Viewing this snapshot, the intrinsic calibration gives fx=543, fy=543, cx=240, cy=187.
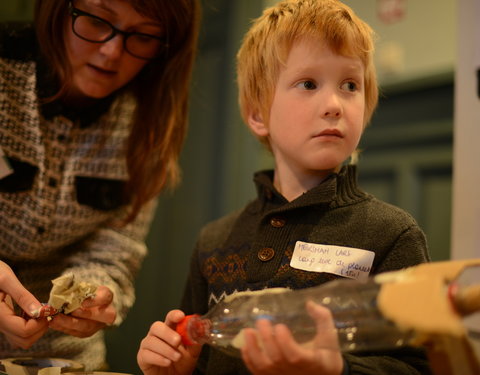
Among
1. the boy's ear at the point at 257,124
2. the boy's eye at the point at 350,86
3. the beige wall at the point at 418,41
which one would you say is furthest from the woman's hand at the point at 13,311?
the beige wall at the point at 418,41

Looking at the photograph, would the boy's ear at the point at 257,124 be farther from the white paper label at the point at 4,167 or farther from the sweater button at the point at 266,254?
the white paper label at the point at 4,167

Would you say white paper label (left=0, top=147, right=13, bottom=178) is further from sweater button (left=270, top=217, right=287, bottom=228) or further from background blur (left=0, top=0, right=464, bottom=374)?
sweater button (left=270, top=217, right=287, bottom=228)

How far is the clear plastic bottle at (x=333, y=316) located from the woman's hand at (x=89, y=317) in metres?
0.30

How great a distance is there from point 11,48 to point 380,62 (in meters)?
1.86

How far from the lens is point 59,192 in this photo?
1.27 metres

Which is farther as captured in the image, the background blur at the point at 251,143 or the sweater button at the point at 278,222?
the background blur at the point at 251,143

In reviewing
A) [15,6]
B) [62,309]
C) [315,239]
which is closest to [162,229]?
[15,6]

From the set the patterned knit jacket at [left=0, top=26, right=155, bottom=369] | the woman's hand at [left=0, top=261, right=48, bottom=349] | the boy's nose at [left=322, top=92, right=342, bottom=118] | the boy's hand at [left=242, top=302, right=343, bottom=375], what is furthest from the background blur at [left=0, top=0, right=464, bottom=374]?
the boy's hand at [left=242, top=302, right=343, bottom=375]

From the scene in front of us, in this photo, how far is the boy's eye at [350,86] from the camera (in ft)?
2.98

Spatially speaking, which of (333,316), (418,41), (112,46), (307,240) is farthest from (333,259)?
(418,41)

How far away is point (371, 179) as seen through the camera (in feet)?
8.41

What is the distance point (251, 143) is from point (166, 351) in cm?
116

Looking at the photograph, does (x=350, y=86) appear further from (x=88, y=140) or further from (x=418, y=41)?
(x=418, y=41)

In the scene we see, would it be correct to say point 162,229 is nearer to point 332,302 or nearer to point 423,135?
point 423,135
